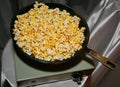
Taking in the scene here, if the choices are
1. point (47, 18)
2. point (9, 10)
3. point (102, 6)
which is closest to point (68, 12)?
point (47, 18)

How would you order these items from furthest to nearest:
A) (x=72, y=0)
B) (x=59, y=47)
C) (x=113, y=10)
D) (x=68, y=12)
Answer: (x=72, y=0) → (x=113, y=10) → (x=68, y=12) → (x=59, y=47)

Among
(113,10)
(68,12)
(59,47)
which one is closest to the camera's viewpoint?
(59,47)

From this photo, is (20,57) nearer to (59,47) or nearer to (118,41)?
(59,47)

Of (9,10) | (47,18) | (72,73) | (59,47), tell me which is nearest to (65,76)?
(72,73)

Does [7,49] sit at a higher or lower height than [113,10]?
lower

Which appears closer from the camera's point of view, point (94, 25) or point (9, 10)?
point (94, 25)

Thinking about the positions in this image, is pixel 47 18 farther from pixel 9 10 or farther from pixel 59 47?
pixel 9 10

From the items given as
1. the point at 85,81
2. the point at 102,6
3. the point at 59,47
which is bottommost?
the point at 85,81
